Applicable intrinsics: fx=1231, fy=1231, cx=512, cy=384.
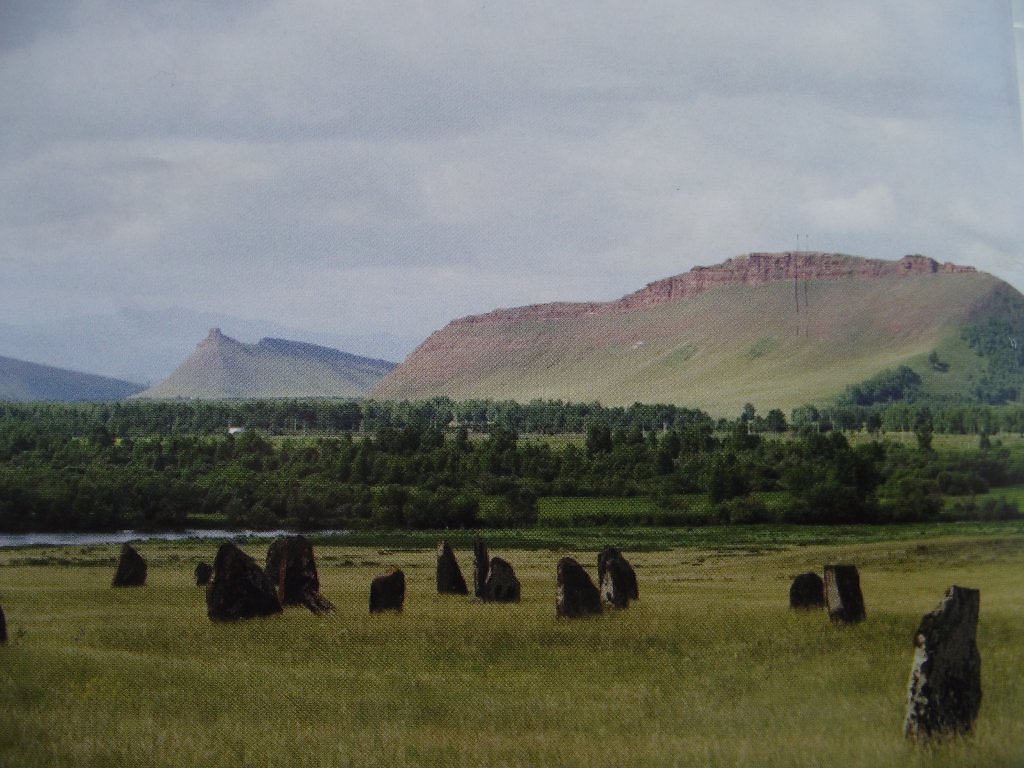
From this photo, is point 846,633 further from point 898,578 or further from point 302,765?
point 302,765

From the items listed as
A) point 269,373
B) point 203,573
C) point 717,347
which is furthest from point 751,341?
point 203,573

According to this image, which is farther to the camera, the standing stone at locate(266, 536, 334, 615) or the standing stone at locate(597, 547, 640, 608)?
the standing stone at locate(266, 536, 334, 615)

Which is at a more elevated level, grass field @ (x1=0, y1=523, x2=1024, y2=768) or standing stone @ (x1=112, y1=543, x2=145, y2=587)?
standing stone @ (x1=112, y1=543, x2=145, y2=587)

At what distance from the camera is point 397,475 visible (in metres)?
9.91

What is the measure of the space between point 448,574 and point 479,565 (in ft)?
1.48

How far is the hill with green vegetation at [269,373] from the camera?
10539 millimetres

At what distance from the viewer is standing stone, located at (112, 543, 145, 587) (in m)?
9.62

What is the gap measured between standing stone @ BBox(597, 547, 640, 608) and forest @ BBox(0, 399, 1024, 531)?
334 mm

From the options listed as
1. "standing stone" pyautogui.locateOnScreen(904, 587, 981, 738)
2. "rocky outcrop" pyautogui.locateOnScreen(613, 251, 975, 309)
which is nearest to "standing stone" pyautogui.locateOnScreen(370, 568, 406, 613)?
"rocky outcrop" pyautogui.locateOnScreen(613, 251, 975, 309)

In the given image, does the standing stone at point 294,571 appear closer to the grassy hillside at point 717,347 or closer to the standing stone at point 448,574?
the standing stone at point 448,574

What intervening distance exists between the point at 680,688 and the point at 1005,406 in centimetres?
298

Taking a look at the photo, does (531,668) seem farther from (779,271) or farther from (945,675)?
(779,271)

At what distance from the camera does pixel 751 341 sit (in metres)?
10.7

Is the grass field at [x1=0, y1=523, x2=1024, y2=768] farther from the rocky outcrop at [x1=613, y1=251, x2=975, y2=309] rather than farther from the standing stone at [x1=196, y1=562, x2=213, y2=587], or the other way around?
the rocky outcrop at [x1=613, y1=251, x2=975, y2=309]
